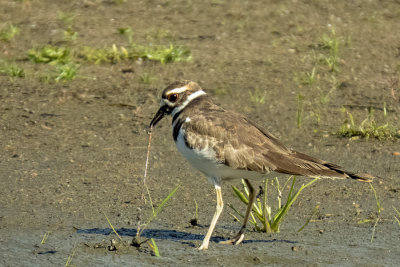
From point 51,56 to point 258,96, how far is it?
312 centimetres

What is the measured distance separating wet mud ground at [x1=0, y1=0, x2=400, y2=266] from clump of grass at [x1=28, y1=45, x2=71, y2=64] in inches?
5.4

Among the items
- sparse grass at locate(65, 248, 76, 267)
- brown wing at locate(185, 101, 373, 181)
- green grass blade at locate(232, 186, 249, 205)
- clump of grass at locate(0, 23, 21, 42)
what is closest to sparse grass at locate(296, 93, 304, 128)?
green grass blade at locate(232, 186, 249, 205)

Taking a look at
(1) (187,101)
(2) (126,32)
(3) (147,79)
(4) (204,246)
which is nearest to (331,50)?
(3) (147,79)

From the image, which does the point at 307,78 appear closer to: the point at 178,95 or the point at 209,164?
the point at 178,95

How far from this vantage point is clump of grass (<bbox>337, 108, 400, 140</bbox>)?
9.10 m

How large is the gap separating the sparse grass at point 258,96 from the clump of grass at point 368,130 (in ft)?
4.09

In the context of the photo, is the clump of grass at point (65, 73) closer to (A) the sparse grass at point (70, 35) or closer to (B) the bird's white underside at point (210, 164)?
(A) the sparse grass at point (70, 35)

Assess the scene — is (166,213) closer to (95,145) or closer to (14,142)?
(95,145)

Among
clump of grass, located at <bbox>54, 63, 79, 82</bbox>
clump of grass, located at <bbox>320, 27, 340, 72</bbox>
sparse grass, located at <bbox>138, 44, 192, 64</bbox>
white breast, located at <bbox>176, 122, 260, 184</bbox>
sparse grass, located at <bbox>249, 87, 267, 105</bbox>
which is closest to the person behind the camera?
white breast, located at <bbox>176, 122, 260, 184</bbox>

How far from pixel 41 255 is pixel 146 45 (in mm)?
6005

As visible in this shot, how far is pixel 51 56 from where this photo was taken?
35.7 feet

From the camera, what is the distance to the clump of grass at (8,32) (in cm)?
1159

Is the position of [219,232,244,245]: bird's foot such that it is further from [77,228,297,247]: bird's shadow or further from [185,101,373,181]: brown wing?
[185,101,373,181]: brown wing

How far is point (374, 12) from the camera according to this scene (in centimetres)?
1296
